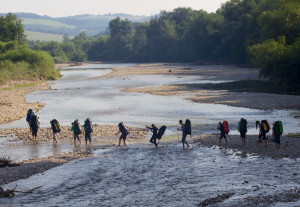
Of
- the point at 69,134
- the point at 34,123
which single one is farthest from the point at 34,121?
the point at 69,134

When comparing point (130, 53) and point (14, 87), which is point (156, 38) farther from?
point (14, 87)

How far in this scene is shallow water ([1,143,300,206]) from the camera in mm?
15602

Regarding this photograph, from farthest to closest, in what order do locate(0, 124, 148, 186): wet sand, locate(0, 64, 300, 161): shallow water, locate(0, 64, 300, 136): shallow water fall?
locate(0, 64, 300, 136): shallow water
locate(0, 64, 300, 161): shallow water
locate(0, 124, 148, 186): wet sand

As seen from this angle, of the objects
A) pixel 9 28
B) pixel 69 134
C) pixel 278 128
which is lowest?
pixel 69 134

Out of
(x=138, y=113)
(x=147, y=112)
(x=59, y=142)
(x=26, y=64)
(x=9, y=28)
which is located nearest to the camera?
(x=59, y=142)

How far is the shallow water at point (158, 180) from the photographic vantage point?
51.2ft

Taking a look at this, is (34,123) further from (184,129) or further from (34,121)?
(184,129)

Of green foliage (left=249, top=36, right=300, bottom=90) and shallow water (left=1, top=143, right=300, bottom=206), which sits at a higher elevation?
green foliage (left=249, top=36, right=300, bottom=90)

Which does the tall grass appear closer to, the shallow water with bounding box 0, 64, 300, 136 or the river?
the shallow water with bounding box 0, 64, 300, 136

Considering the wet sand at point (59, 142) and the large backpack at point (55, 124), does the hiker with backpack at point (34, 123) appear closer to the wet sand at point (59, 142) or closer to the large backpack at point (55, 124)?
the wet sand at point (59, 142)

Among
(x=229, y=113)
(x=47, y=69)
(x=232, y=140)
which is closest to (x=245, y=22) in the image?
(x=47, y=69)

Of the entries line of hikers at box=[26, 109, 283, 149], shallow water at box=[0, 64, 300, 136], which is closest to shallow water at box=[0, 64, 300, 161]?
shallow water at box=[0, 64, 300, 136]

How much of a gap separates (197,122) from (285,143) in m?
11.4

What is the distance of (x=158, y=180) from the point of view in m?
18.0
